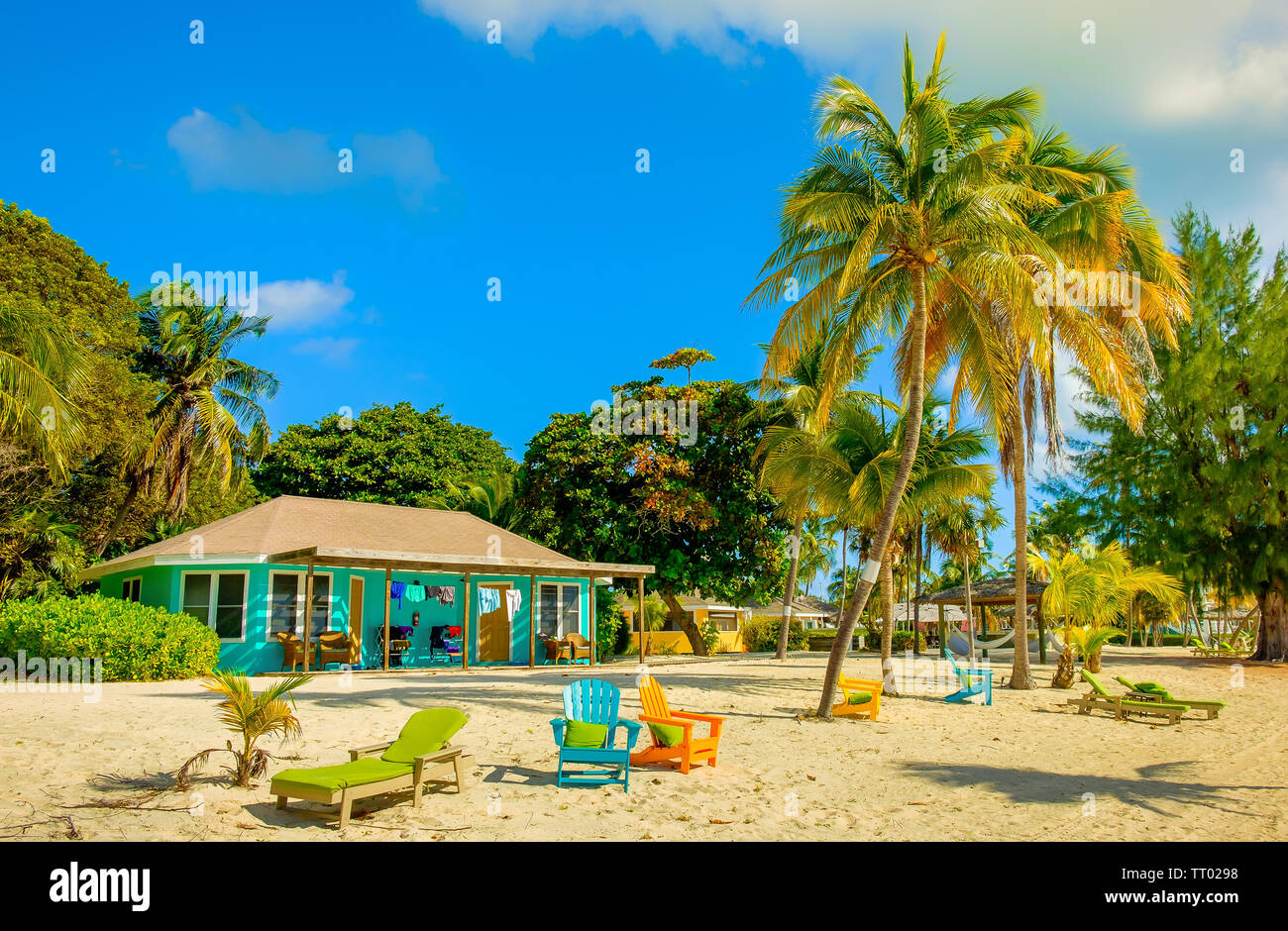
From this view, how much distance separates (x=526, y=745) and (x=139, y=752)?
3.91 m

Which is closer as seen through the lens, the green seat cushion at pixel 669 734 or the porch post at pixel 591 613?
the green seat cushion at pixel 669 734

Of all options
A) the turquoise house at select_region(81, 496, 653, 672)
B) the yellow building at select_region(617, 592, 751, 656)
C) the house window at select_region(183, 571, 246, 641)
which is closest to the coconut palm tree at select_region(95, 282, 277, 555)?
the turquoise house at select_region(81, 496, 653, 672)

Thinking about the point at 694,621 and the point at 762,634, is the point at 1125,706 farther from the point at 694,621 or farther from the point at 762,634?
the point at 762,634

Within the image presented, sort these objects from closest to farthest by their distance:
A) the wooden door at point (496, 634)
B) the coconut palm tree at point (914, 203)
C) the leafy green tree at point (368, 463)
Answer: the coconut palm tree at point (914, 203)
the wooden door at point (496, 634)
the leafy green tree at point (368, 463)

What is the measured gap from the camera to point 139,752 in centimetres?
841

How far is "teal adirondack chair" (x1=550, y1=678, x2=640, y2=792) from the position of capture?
8039 mm

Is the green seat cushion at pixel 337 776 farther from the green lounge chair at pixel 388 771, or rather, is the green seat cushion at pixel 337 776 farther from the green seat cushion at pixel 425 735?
the green seat cushion at pixel 425 735

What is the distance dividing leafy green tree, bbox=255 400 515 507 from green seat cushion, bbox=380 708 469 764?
27263mm

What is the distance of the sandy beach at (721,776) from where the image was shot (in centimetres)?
660

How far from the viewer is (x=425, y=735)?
25.5ft

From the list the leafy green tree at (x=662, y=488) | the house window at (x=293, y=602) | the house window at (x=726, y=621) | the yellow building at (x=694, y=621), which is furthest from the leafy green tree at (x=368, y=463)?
the house window at (x=726, y=621)

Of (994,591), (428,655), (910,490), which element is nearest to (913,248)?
(910,490)

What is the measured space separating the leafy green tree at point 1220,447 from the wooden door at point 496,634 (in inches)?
709

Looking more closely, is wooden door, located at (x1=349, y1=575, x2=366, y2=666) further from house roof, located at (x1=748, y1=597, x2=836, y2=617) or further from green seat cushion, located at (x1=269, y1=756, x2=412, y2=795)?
house roof, located at (x1=748, y1=597, x2=836, y2=617)
